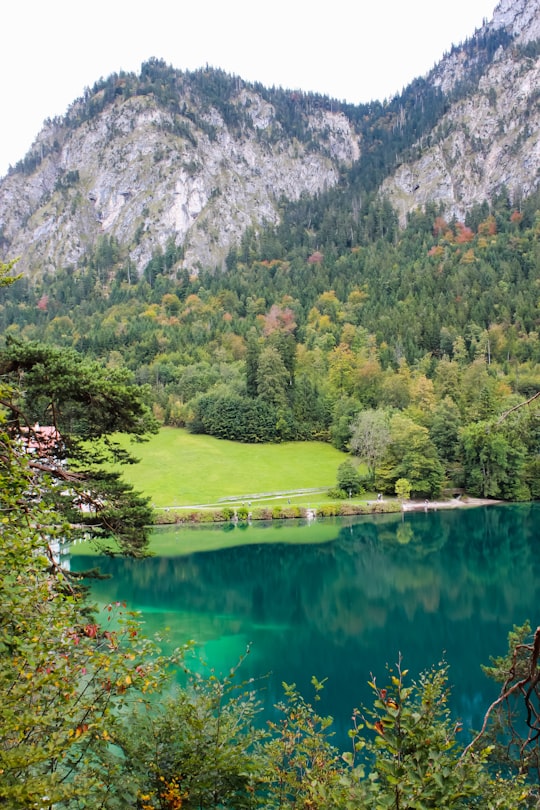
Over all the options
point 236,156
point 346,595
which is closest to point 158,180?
A: point 236,156

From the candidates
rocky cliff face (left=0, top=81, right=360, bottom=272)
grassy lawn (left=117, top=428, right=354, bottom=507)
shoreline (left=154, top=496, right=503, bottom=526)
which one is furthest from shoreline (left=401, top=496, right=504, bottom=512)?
rocky cliff face (left=0, top=81, right=360, bottom=272)

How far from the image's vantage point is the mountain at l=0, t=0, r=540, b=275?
136125 mm

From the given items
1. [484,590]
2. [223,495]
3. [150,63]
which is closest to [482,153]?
[150,63]

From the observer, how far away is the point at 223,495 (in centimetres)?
5381

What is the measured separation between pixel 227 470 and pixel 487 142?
386 feet

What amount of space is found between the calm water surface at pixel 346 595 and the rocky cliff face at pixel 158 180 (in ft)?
334

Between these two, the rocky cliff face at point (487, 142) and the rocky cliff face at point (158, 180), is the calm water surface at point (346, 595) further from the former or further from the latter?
the rocky cliff face at point (487, 142)

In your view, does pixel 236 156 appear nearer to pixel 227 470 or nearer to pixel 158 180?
pixel 158 180

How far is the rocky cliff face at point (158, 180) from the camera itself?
143750 mm

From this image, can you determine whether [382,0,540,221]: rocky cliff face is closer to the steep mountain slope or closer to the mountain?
the mountain

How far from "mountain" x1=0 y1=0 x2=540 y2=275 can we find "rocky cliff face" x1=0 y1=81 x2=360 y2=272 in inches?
14.9

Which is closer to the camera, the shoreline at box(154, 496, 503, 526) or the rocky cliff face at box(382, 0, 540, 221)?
the shoreline at box(154, 496, 503, 526)

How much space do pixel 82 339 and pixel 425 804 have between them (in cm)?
9118

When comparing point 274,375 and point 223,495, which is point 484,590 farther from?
point 274,375
